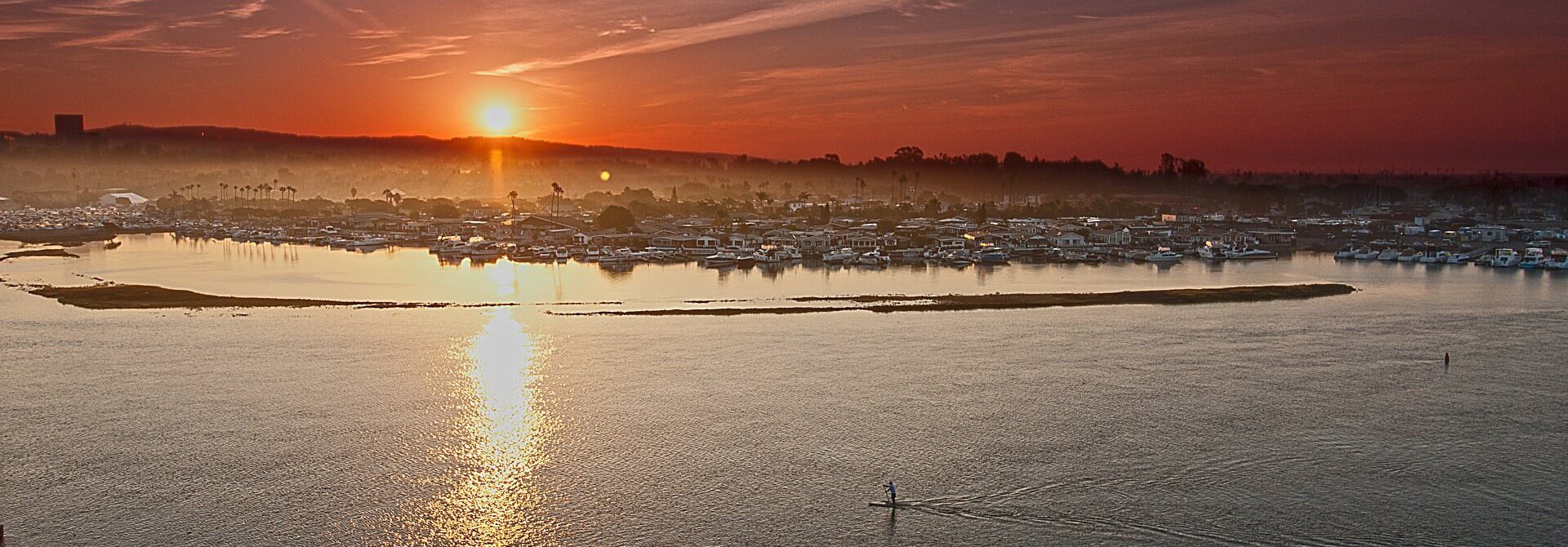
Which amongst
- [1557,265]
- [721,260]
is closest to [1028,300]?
[721,260]

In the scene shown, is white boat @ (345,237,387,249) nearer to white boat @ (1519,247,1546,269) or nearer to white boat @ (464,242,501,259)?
white boat @ (464,242,501,259)

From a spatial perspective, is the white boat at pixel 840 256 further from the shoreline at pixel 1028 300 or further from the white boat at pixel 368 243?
the white boat at pixel 368 243

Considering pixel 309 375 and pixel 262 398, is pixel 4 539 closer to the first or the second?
pixel 262 398

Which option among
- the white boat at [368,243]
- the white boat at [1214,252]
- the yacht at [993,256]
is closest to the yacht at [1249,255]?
the white boat at [1214,252]

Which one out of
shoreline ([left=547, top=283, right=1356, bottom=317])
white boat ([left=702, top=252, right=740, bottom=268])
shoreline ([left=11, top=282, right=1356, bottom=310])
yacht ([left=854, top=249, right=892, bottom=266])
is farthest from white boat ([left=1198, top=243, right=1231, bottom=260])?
white boat ([left=702, top=252, right=740, bottom=268])

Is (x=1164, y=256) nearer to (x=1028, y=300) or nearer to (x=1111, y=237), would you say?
(x=1111, y=237)

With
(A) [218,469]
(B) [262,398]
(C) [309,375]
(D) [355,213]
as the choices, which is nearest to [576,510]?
(A) [218,469]

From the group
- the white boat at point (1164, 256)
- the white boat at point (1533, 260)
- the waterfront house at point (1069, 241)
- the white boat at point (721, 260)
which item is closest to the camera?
the white boat at point (1533, 260)
